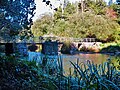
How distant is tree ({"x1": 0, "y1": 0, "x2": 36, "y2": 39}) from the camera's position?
3.37m

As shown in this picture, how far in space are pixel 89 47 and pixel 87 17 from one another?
440 cm

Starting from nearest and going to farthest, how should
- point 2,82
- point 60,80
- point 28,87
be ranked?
point 60,80
point 28,87
point 2,82

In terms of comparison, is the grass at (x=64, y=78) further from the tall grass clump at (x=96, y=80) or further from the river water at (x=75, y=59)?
the river water at (x=75, y=59)

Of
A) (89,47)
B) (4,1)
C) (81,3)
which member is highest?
(81,3)

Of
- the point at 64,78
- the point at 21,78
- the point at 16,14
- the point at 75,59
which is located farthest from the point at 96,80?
the point at 75,59

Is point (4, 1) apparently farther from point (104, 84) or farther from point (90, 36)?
point (90, 36)

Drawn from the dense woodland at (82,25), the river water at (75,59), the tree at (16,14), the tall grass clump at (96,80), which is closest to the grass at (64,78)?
the tall grass clump at (96,80)

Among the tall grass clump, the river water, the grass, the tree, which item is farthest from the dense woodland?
the tall grass clump

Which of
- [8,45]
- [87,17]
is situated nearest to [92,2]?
→ [87,17]

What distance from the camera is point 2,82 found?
8.98ft

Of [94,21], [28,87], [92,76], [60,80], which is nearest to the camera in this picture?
[92,76]

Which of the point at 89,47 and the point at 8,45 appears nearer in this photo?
the point at 8,45

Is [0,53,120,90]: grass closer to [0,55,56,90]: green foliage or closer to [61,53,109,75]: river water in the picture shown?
[0,55,56,90]: green foliage

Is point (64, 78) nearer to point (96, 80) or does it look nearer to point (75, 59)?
point (96, 80)
